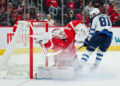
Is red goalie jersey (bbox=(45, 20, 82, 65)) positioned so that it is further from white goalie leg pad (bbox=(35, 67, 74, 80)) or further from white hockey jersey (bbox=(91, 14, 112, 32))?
white goalie leg pad (bbox=(35, 67, 74, 80))

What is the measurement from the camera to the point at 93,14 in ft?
15.2

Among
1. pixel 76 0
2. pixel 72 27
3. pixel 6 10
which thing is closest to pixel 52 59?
pixel 72 27

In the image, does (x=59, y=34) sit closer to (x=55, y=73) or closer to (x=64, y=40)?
(x=64, y=40)

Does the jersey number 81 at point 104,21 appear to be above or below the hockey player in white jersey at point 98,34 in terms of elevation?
above

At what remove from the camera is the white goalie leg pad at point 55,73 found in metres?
4.07

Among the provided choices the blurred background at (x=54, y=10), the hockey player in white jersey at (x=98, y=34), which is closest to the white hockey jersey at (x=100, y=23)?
the hockey player in white jersey at (x=98, y=34)

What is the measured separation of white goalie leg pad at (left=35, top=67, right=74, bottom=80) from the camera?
4066mm

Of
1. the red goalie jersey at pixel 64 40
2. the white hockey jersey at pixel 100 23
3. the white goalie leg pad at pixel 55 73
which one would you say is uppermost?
the white hockey jersey at pixel 100 23

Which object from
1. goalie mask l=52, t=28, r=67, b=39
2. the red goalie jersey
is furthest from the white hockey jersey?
goalie mask l=52, t=28, r=67, b=39

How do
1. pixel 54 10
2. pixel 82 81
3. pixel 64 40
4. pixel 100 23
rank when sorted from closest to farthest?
1. pixel 82 81
2. pixel 100 23
3. pixel 64 40
4. pixel 54 10

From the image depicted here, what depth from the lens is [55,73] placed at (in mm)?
4086

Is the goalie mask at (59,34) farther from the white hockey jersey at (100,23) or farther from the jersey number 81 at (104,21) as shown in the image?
the jersey number 81 at (104,21)

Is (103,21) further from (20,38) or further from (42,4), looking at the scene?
(42,4)

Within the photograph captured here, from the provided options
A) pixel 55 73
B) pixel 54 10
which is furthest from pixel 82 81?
pixel 54 10
